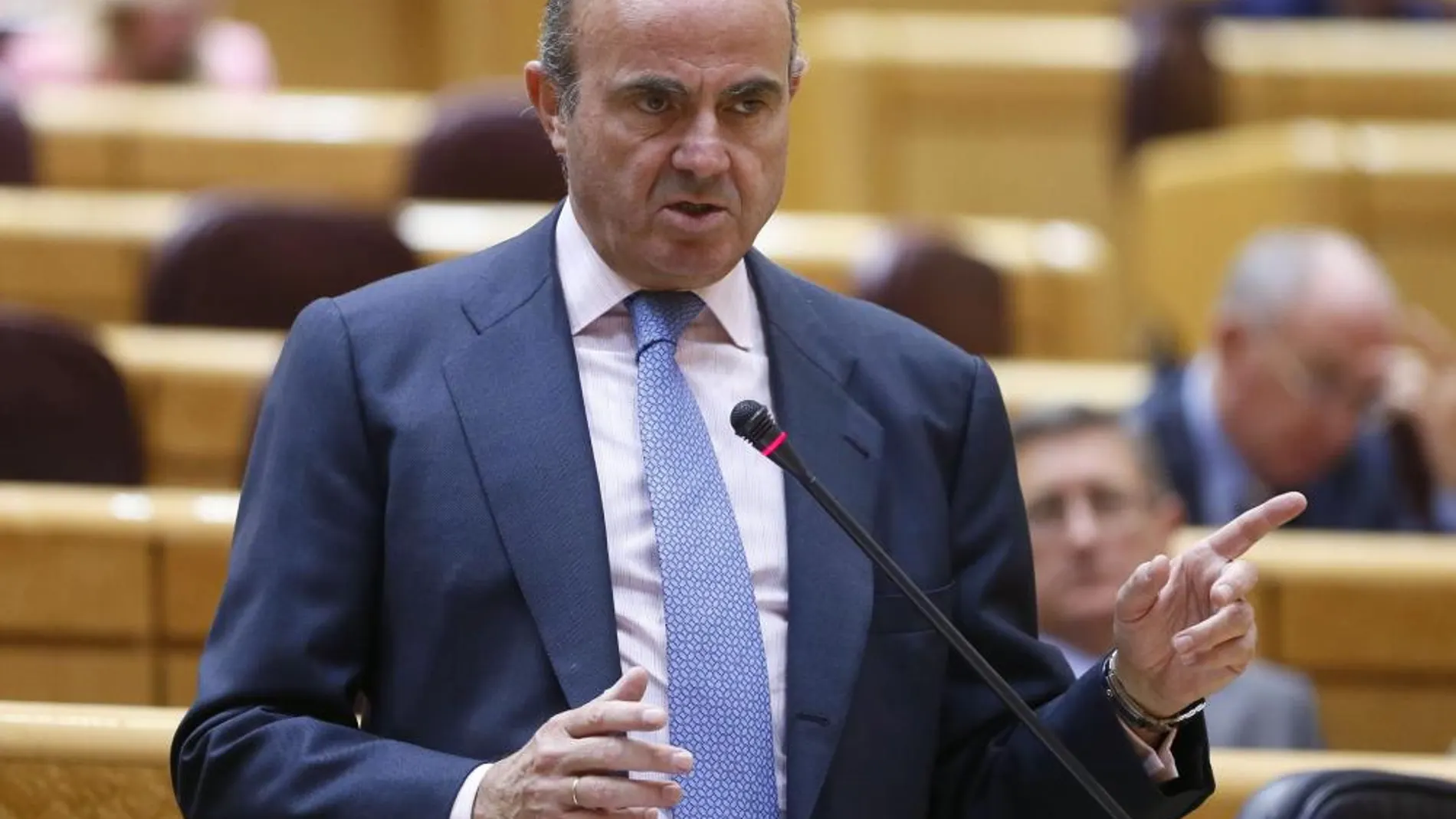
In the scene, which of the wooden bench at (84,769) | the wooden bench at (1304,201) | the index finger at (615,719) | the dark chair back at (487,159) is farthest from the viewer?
the wooden bench at (1304,201)

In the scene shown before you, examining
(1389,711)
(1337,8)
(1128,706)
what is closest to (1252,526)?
(1128,706)

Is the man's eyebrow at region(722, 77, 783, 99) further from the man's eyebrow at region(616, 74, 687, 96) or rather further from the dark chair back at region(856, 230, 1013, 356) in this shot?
the dark chair back at region(856, 230, 1013, 356)

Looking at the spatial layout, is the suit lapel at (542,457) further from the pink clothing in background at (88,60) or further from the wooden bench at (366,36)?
the wooden bench at (366,36)

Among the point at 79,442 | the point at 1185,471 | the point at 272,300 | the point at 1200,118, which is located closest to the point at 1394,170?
the point at 1200,118

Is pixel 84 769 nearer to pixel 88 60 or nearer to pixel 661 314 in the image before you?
pixel 661 314

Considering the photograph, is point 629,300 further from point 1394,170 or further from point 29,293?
point 1394,170

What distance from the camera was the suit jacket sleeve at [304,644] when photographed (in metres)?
0.76

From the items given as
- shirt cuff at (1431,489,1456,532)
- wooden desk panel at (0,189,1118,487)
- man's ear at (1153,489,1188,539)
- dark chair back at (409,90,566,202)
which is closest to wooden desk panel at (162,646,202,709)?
wooden desk panel at (0,189,1118,487)

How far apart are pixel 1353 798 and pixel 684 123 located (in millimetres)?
343

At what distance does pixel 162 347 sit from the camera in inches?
71.7

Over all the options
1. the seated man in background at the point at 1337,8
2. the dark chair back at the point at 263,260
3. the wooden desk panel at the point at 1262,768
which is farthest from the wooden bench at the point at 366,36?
the wooden desk panel at the point at 1262,768

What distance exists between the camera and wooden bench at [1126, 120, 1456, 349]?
2561 millimetres

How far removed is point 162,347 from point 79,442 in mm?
191

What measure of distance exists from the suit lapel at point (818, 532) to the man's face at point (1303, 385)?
1.13 metres
